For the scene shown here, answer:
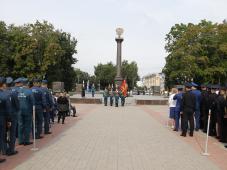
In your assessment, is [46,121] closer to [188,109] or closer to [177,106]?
[188,109]

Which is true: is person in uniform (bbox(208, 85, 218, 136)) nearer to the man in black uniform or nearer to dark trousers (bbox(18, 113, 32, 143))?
the man in black uniform

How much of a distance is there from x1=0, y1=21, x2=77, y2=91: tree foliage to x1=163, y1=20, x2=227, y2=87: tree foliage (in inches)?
624

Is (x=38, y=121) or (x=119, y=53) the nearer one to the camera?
(x=38, y=121)

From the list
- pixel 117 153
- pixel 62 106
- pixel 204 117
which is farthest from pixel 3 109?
pixel 62 106

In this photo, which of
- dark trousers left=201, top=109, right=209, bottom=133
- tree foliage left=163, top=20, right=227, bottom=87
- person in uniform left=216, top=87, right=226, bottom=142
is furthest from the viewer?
tree foliage left=163, top=20, right=227, bottom=87

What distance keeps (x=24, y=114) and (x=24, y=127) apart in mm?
370

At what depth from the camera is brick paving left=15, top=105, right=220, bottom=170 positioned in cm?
935

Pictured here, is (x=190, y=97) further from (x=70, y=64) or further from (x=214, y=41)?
(x=70, y=64)

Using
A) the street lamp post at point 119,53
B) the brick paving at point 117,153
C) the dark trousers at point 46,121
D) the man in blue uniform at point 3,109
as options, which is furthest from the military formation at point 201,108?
the street lamp post at point 119,53

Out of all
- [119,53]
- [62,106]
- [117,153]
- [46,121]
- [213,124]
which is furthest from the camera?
[119,53]

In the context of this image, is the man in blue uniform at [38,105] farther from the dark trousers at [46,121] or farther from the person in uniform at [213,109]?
the person in uniform at [213,109]

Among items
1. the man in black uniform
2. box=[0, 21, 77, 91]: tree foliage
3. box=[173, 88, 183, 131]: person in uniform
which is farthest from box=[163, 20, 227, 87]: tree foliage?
the man in black uniform

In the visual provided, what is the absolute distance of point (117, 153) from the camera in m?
11.0

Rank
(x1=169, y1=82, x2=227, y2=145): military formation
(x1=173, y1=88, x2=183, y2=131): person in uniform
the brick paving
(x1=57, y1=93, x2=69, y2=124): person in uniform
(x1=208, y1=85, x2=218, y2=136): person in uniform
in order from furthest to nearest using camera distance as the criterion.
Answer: (x1=57, y1=93, x2=69, y2=124): person in uniform < (x1=173, y1=88, x2=183, y2=131): person in uniform < (x1=208, y1=85, x2=218, y2=136): person in uniform < (x1=169, y1=82, x2=227, y2=145): military formation < the brick paving
